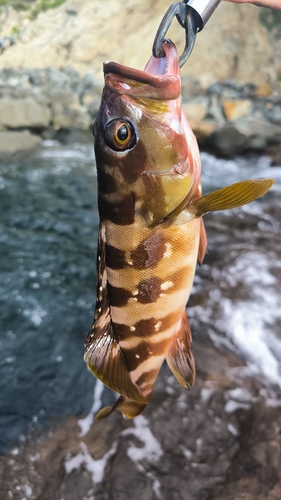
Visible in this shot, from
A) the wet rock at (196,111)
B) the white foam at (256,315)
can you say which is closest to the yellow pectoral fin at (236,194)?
the white foam at (256,315)

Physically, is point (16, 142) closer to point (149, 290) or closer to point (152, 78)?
point (149, 290)

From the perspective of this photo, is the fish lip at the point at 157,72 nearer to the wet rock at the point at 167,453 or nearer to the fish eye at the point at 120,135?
the fish eye at the point at 120,135

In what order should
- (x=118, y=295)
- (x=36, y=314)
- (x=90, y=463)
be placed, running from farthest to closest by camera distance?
(x=36, y=314)
(x=90, y=463)
(x=118, y=295)

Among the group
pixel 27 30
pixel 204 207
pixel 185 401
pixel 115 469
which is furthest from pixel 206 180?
pixel 27 30

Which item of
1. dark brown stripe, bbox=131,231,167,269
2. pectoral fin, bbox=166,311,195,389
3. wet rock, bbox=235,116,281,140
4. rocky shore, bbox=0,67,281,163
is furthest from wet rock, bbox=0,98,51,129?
dark brown stripe, bbox=131,231,167,269

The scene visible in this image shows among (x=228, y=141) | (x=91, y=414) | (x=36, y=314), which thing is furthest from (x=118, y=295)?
(x=228, y=141)

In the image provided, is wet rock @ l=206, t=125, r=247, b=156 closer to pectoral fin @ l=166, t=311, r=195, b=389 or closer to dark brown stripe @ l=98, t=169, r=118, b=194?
pectoral fin @ l=166, t=311, r=195, b=389
